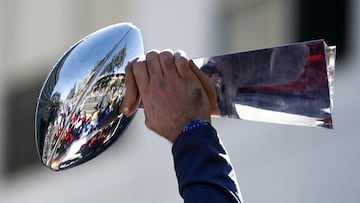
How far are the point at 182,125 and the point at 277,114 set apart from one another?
21 centimetres

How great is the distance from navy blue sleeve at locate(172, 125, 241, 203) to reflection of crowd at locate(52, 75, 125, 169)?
0.76ft

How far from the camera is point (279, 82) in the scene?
236cm

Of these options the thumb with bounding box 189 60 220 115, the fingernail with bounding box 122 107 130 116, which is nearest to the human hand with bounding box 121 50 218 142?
the thumb with bounding box 189 60 220 115

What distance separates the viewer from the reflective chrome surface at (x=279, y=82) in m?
2.31

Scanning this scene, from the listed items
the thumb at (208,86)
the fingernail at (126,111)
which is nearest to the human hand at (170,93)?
the thumb at (208,86)

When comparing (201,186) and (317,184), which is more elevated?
(201,186)

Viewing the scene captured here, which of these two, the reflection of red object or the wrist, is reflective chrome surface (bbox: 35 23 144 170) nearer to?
the reflection of red object

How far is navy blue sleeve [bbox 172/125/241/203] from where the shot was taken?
219cm

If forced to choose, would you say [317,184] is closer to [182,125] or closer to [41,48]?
[41,48]

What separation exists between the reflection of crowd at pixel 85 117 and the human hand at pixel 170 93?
0.12 m

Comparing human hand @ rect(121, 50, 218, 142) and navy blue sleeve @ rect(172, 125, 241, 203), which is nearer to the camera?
navy blue sleeve @ rect(172, 125, 241, 203)

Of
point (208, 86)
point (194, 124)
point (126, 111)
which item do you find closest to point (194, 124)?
point (194, 124)

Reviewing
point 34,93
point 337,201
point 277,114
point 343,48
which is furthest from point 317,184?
point 277,114

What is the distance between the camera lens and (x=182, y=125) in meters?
2.32
